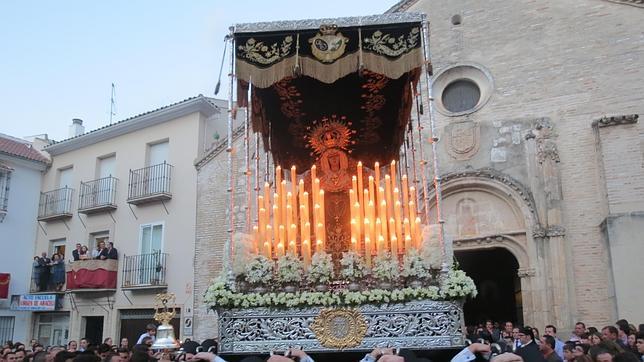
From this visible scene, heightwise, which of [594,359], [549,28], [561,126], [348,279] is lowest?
[594,359]

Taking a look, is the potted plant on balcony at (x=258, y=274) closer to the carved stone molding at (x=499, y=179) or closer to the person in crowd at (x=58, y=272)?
the carved stone molding at (x=499, y=179)

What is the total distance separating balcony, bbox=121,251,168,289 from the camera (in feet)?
52.0

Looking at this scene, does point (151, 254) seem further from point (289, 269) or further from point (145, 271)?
point (289, 269)

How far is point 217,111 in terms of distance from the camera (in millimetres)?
16984

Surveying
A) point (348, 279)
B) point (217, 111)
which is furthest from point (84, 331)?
point (348, 279)

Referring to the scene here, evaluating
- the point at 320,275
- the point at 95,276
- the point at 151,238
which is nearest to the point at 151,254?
the point at 151,238

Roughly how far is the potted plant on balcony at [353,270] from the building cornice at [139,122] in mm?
11032

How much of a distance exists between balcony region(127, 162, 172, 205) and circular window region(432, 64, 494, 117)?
7.61 m

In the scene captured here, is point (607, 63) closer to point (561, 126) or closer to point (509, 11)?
point (561, 126)

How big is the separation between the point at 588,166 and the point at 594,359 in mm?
7611

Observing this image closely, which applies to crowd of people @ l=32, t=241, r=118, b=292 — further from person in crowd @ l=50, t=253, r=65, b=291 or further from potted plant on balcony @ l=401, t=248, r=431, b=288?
potted plant on balcony @ l=401, t=248, r=431, b=288

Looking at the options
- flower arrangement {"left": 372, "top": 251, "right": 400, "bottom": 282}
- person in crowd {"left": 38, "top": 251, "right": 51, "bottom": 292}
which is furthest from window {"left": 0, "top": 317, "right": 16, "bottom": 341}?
flower arrangement {"left": 372, "top": 251, "right": 400, "bottom": 282}

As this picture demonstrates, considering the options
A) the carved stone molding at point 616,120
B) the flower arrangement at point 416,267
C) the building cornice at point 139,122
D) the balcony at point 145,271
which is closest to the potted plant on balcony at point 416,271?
the flower arrangement at point 416,267

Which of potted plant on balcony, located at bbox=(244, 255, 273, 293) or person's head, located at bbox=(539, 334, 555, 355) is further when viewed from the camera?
person's head, located at bbox=(539, 334, 555, 355)
